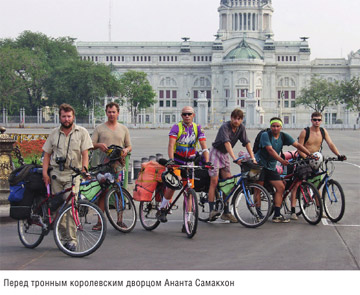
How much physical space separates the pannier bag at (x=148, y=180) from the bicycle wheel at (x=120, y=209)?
0.24 meters

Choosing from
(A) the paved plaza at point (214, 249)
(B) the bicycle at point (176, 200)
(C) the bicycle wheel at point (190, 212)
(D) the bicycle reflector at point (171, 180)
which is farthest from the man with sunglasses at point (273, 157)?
(C) the bicycle wheel at point (190, 212)

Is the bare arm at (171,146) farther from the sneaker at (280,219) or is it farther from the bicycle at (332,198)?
the bicycle at (332,198)

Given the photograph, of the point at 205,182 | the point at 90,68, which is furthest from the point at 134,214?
the point at 90,68

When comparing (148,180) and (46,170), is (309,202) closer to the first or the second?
(148,180)

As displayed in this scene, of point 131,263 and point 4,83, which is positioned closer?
point 131,263

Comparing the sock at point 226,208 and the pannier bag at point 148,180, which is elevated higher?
the pannier bag at point 148,180

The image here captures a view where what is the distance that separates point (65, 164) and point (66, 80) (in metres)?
89.8

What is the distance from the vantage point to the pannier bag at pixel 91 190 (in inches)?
476

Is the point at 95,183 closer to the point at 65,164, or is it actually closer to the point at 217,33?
the point at 65,164

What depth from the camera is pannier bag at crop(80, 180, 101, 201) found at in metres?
12.1

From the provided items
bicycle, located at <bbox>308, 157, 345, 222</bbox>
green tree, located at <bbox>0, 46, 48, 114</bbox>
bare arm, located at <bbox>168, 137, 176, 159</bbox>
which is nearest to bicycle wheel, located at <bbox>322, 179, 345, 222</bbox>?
bicycle, located at <bbox>308, 157, 345, 222</bbox>

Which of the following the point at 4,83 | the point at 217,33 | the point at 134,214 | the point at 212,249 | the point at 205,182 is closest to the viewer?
the point at 212,249

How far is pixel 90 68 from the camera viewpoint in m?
101

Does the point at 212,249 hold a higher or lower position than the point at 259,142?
lower
